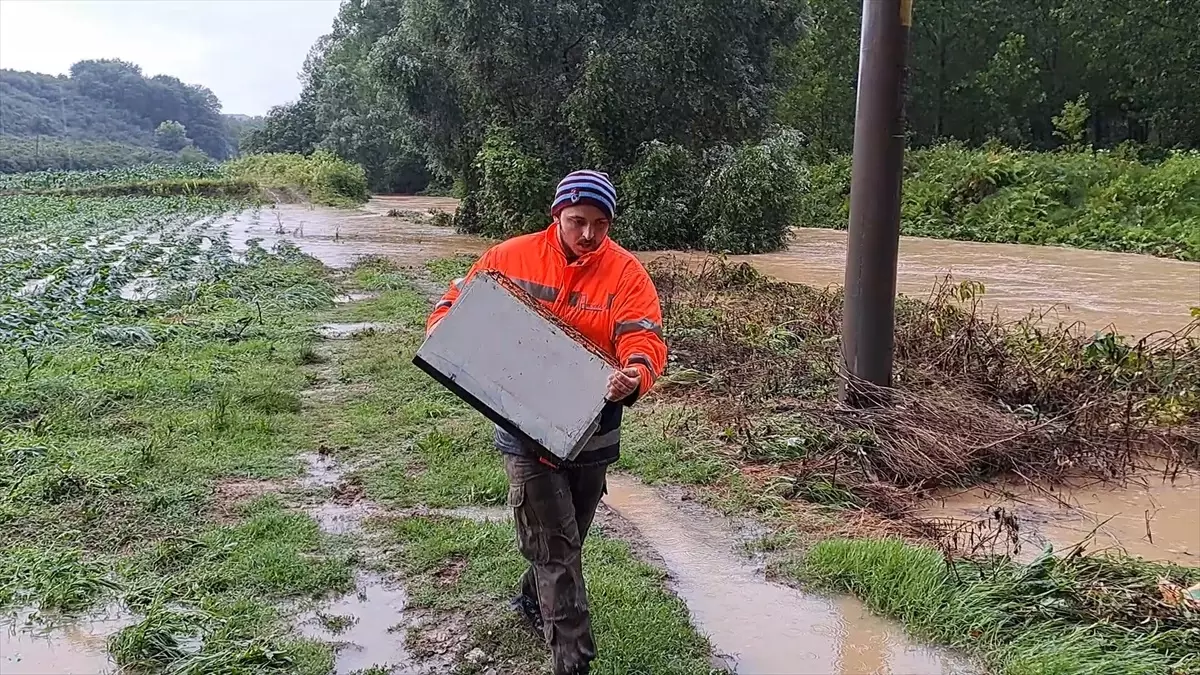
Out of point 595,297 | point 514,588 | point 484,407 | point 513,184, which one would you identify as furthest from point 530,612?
point 513,184

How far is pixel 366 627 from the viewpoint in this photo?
343 cm

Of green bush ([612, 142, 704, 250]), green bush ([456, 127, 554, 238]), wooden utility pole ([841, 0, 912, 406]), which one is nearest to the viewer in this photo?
wooden utility pole ([841, 0, 912, 406])

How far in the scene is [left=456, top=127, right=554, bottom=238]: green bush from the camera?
18828mm

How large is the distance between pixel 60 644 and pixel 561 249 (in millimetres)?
2272

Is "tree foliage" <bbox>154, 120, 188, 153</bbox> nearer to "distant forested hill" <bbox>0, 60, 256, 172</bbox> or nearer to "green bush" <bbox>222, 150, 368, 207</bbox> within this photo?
"distant forested hill" <bbox>0, 60, 256, 172</bbox>

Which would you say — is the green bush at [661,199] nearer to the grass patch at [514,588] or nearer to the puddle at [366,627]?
the grass patch at [514,588]

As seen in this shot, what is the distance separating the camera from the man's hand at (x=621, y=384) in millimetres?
2619

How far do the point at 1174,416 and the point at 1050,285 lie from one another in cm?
887

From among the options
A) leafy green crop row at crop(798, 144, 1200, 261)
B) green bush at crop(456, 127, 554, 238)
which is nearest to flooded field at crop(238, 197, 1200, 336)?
leafy green crop row at crop(798, 144, 1200, 261)

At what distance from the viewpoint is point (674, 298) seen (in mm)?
10906

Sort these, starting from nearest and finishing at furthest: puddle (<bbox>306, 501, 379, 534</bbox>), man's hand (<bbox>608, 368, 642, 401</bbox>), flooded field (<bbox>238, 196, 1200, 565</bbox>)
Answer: man's hand (<bbox>608, 368, 642, 401</bbox>) < puddle (<bbox>306, 501, 379, 534</bbox>) < flooded field (<bbox>238, 196, 1200, 565</bbox>)

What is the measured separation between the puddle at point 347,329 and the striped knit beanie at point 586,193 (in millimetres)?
6713

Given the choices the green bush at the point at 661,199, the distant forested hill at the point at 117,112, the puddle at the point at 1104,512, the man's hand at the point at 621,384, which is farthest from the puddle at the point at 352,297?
the distant forested hill at the point at 117,112

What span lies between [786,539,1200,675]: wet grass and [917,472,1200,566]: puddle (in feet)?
1.67
